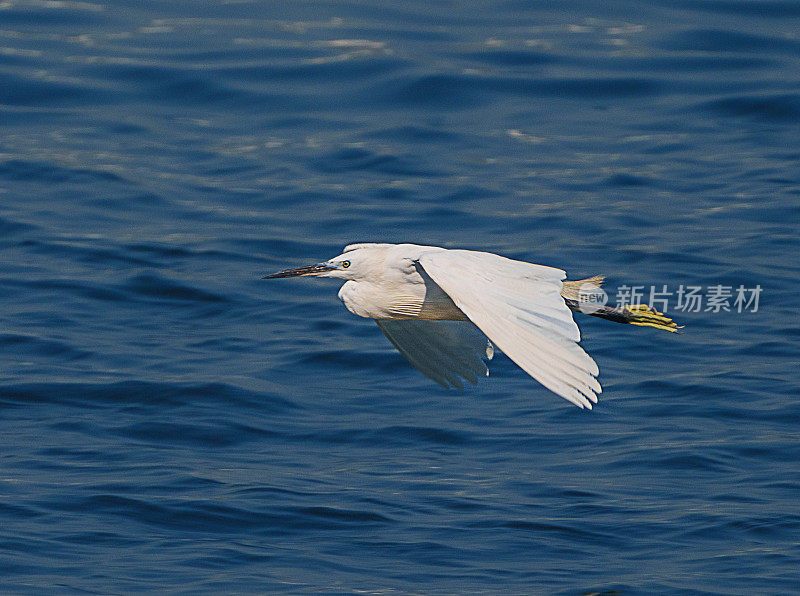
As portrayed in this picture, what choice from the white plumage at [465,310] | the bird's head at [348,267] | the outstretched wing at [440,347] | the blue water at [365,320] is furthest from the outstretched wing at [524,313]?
the blue water at [365,320]

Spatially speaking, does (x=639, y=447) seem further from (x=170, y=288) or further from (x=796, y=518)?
(x=170, y=288)

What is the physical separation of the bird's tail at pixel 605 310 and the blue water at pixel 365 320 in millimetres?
1178

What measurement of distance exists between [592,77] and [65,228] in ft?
20.4

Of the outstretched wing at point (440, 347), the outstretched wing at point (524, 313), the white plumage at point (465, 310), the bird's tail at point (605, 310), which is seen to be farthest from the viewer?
the outstretched wing at point (440, 347)

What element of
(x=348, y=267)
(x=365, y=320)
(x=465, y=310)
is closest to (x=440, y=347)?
(x=348, y=267)

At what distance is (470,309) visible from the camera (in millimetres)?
5531

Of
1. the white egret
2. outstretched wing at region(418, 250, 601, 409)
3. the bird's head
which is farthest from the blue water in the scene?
outstretched wing at region(418, 250, 601, 409)

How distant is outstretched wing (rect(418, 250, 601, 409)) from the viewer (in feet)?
16.5

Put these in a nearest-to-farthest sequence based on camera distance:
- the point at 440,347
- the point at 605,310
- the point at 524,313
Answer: the point at 524,313, the point at 605,310, the point at 440,347

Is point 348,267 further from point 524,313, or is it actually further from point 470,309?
point 524,313

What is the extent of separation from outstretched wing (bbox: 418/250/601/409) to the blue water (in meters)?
1.65

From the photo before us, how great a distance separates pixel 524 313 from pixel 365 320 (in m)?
4.86

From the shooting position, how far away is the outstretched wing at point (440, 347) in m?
6.98

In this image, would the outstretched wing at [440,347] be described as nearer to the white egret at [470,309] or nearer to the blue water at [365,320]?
the white egret at [470,309]
